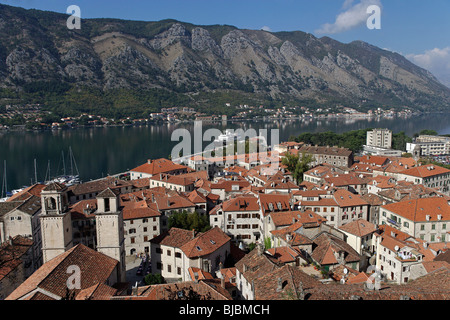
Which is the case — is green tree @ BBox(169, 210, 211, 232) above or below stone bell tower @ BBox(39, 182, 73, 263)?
below

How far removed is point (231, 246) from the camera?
19.7 metres

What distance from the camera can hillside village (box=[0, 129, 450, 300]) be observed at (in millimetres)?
11164

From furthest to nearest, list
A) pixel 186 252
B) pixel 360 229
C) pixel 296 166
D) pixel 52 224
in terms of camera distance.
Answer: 1. pixel 296 166
2. pixel 360 229
3. pixel 186 252
4. pixel 52 224

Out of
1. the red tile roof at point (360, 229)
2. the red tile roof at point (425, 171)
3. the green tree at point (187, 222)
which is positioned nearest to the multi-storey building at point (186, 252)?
the green tree at point (187, 222)

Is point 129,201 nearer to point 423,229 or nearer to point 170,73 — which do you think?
point 423,229

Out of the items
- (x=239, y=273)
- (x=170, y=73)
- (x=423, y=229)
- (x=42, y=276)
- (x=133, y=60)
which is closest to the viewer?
(x=42, y=276)

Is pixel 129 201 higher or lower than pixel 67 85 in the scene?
lower

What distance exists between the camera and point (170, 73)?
607 ft

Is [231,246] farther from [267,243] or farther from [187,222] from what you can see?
[187,222]

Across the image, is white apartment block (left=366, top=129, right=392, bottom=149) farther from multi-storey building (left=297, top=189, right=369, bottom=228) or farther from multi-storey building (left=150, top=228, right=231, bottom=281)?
multi-storey building (left=150, top=228, right=231, bottom=281)

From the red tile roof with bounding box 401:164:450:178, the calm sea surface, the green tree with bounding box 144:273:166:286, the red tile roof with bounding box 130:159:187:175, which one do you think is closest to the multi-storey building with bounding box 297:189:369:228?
the green tree with bounding box 144:273:166:286

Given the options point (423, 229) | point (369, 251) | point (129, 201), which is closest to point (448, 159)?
point (423, 229)

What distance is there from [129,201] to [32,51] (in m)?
146

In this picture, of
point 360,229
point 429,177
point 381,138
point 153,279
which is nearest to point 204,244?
point 153,279
